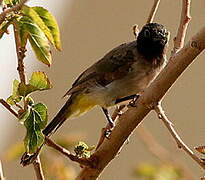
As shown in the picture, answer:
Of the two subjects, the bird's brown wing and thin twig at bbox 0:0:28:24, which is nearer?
thin twig at bbox 0:0:28:24

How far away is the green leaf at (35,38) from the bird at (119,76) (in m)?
0.87

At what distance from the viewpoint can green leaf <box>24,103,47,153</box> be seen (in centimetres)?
126

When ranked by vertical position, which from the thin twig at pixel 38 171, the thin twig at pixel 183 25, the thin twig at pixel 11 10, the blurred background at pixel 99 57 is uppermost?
the thin twig at pixel 11 10

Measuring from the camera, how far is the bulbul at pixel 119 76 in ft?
7.52

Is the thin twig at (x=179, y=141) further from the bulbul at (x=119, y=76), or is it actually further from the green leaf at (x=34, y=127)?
the bulbul at (x=119, y=76)

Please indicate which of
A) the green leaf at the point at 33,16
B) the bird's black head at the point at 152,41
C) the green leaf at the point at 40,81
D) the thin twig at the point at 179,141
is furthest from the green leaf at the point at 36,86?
the bird's black head at the point at 152,41

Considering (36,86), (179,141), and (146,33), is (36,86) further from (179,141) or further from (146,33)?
(146,33)

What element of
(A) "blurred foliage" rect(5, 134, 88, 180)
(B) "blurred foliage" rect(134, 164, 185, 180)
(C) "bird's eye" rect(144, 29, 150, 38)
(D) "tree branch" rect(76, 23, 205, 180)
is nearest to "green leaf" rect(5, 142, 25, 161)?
(A) "blurred foliage" rect(5, 134, 88, 180)

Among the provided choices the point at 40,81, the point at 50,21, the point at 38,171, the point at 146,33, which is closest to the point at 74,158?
the point at 38,171

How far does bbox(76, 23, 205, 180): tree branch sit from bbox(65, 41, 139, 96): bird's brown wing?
86 centimetres

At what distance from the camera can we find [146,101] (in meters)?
1.31

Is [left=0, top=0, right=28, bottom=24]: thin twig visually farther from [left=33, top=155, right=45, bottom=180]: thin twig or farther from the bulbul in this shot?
the bulbul

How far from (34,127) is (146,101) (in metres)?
0.22

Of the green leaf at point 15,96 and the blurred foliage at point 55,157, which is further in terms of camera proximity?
the blurred foliage at point 55,157
